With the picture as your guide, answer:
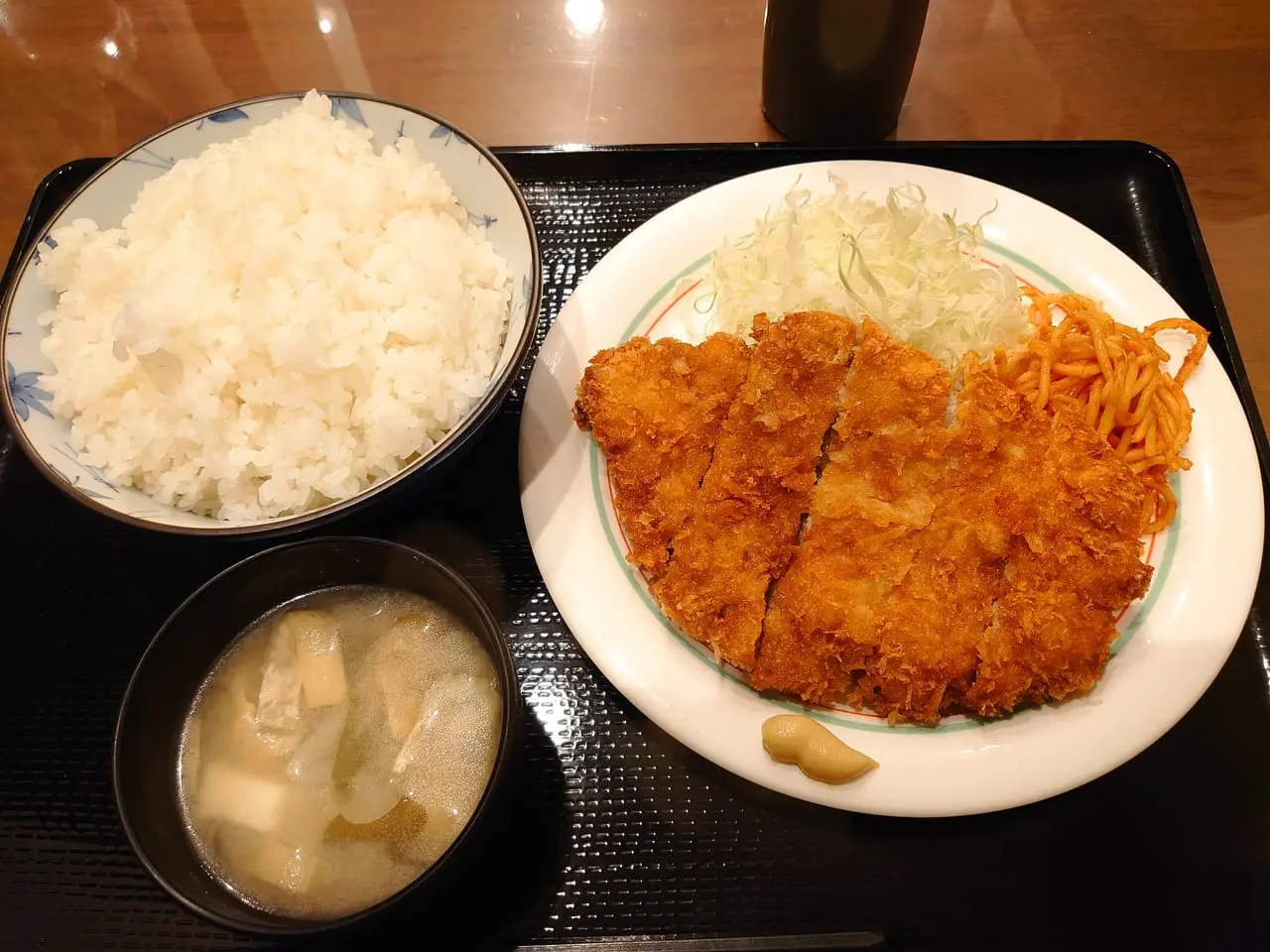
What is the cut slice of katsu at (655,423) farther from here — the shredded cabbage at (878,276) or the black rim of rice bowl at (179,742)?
the black rim of rice bowl at (179,742)

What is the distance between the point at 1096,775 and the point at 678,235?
5.46 feet

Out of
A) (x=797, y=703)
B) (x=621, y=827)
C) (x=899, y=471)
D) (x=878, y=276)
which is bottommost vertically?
(x=621, y=827)

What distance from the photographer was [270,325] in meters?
1.84

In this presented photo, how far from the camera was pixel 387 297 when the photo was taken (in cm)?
192

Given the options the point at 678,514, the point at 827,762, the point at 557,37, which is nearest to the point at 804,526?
the point at 678,514

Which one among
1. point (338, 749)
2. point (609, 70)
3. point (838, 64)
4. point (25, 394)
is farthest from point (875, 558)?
point (609, 70)

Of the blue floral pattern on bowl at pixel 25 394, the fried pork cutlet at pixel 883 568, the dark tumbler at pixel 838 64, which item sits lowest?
the fried pork cutlet at pixel 883 568

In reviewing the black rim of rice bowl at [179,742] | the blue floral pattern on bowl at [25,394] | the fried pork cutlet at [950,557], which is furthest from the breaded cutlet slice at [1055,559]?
the blue floral pattern on bowl at [25,394]

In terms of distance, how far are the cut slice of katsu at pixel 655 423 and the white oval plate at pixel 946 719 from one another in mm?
96

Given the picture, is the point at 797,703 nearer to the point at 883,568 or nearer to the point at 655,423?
the point at 883,568

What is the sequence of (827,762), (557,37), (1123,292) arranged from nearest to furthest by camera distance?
(827,762) < (1123,292) < (557,37)

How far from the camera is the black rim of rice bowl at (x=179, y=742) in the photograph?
1.31m

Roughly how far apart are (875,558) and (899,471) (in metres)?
0.22

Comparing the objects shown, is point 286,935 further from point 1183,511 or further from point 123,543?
point 1183,511
